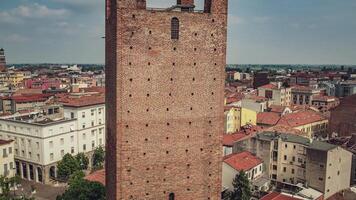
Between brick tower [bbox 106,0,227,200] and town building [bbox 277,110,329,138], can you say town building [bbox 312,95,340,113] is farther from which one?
brick tower [bbox 106,0,227,200]

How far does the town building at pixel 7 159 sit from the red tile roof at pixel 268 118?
43251 mm

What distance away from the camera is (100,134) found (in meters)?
60.7

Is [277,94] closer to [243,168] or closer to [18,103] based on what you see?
[243,168]

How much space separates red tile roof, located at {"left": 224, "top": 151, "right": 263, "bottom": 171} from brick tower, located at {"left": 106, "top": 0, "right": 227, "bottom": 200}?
25.8 metres

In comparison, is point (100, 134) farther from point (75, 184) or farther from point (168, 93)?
point (168, 93)

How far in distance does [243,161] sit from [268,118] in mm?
27762

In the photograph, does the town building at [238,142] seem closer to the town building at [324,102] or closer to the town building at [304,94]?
the town building at [324,102]

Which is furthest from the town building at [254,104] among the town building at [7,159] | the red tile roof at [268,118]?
the town building at [7,159]

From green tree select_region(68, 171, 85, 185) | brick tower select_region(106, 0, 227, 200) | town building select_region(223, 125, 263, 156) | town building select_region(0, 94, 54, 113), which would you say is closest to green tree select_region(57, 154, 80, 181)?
green tree select_region(68, 171, 85, 185)

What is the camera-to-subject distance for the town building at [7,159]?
47700 millimetres

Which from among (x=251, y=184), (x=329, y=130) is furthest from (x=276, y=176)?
(x=329, y=130)

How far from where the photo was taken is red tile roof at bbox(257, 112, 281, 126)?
6850 centimetres

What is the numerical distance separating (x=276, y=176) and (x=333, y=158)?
766 cm

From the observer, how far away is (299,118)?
71188 mm
